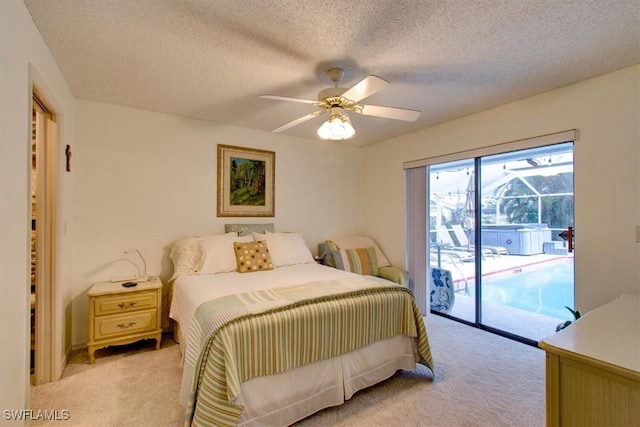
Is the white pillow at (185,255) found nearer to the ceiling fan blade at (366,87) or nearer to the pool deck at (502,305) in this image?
the ceiling fan blade at (366,87)

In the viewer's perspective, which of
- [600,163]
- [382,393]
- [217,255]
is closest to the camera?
[382,393]

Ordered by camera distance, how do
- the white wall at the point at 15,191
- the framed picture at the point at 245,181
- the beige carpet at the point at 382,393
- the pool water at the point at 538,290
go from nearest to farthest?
1. the white wall at the point at 15,191
2. the beige carpet at the point at 382,393
3. the pool water at the point at 538,290
4. the framed picture at the point at 245,181

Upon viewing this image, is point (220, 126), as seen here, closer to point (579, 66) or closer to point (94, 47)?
point (94, 47)

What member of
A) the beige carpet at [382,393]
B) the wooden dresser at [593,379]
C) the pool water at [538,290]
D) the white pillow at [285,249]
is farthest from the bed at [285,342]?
the pool water at [538,290]

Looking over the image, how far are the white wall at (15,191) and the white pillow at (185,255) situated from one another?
1.33m

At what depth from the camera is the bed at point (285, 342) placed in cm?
159

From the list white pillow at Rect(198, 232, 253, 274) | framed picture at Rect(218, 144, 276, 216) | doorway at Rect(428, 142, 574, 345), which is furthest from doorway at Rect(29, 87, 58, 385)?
doorway at Rect(428, 142, 574, 345)

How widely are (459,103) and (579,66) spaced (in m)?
0.91

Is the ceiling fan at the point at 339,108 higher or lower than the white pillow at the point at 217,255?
higher

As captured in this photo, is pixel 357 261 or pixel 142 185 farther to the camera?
pixel 357 261

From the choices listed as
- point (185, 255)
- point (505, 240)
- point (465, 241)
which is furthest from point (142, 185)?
point (505, 240)

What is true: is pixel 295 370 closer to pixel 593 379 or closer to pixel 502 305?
pixel 593 379

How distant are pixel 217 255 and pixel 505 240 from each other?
Result: 311 cm

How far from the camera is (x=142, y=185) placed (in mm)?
3082
